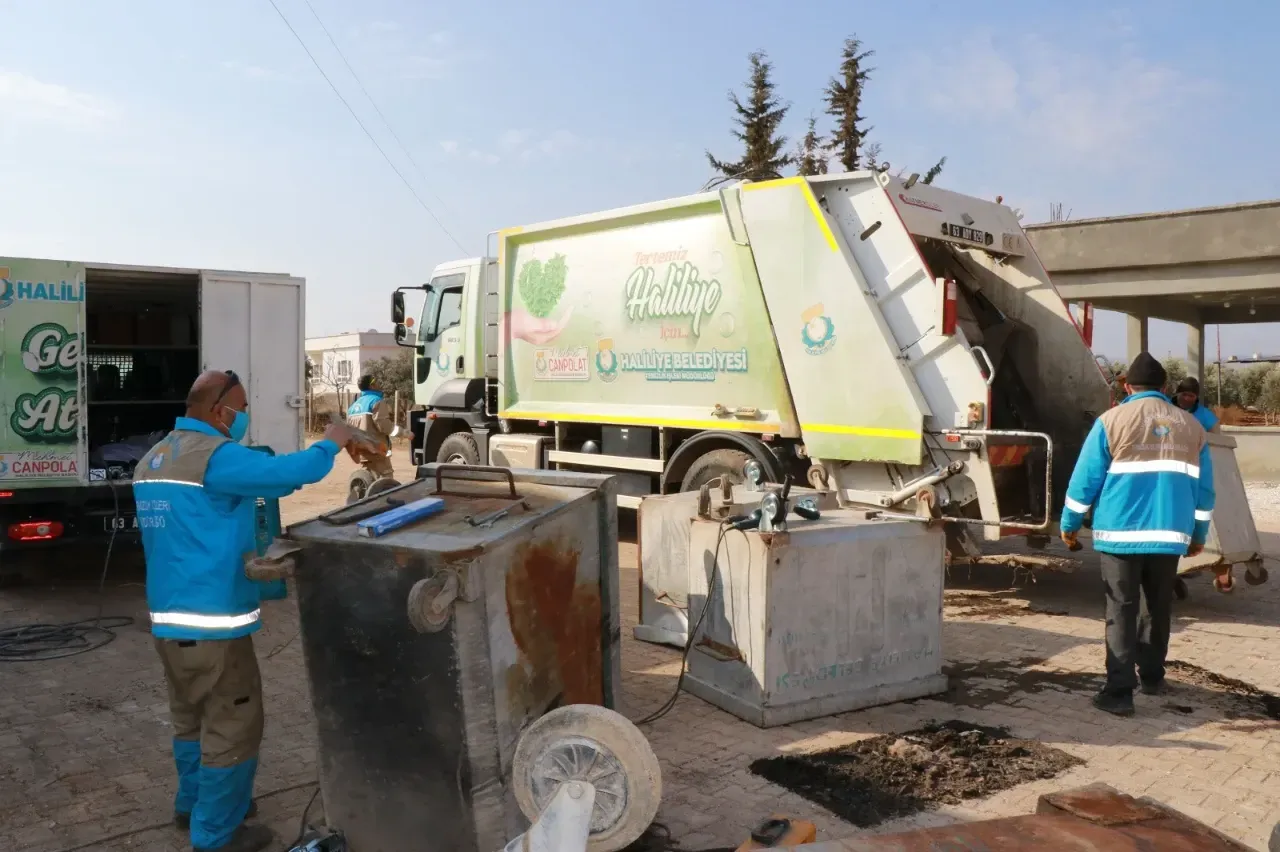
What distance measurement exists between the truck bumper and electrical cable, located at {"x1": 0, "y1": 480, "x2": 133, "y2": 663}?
242 mm

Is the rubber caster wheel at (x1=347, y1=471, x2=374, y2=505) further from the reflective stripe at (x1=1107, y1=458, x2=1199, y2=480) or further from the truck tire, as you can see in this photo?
the reflective stripe at (x1=1107, y1=458, x2=1199, y2=480)

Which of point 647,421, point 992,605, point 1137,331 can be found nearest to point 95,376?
point 647,421

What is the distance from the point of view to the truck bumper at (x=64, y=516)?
6477mm

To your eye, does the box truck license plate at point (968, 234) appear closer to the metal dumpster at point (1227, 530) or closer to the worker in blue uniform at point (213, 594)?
the metal dumpster at point (1227, 530)

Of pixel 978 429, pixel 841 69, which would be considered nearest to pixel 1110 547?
pixel 978 429

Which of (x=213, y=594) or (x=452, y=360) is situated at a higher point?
(x=452, y=360)

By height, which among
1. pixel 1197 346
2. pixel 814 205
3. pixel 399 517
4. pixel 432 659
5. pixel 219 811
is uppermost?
pixel 814 205

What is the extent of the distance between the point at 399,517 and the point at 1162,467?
339cm

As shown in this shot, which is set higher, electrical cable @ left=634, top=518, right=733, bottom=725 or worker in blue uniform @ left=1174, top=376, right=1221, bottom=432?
worker in blue uniform @ left=1174, top=376, right=1221, bottom=432

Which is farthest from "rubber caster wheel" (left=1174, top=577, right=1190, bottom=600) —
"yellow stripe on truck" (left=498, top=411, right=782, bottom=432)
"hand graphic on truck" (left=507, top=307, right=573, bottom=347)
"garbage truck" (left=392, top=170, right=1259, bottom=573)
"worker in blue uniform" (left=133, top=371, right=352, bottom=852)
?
"worker in blue uniform" (left=133, top=371, right=352, bottom=852)

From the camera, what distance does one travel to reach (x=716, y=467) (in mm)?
7430

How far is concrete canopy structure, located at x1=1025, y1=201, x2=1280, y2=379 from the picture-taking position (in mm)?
12438

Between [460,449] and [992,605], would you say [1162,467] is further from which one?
[460,449]

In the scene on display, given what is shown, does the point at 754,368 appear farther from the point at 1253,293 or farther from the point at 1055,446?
the point at 1253,293
